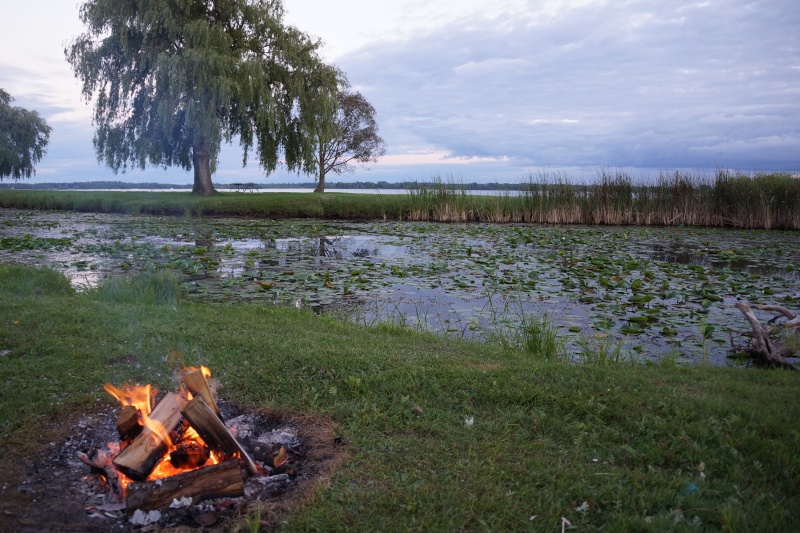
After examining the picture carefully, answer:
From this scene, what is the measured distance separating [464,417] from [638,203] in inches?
704

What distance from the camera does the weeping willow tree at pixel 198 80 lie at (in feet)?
68.5

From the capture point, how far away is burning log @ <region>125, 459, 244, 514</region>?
2.56 m

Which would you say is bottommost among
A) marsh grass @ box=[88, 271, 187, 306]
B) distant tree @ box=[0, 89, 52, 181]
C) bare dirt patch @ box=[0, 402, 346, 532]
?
bare dirt patch @ box=[0, 402, 346, 532]

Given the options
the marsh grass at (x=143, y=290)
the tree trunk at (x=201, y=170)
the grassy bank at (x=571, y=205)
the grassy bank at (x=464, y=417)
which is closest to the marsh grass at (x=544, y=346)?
the grassy bank at (x=464, y=417)

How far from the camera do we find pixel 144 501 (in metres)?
2.53

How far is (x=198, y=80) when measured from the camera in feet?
66.7

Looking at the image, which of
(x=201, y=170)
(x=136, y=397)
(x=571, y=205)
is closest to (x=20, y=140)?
(x=201, y=170)

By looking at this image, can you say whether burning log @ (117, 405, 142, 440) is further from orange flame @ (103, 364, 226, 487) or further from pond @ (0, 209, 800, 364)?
pond @ (0, 209, 800, 364)

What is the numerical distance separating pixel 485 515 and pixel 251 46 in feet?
81.6

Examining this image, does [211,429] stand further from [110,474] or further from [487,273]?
[487,273]

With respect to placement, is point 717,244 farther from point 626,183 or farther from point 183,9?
point 183,9

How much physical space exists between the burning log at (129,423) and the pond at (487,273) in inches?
131

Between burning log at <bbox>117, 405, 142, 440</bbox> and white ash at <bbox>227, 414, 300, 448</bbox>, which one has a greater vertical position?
burning log at <bbox>117, 405, 142, 440</bbox>

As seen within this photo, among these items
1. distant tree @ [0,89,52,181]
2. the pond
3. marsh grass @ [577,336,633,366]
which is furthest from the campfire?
distant tree @ [0,89,52,181]
